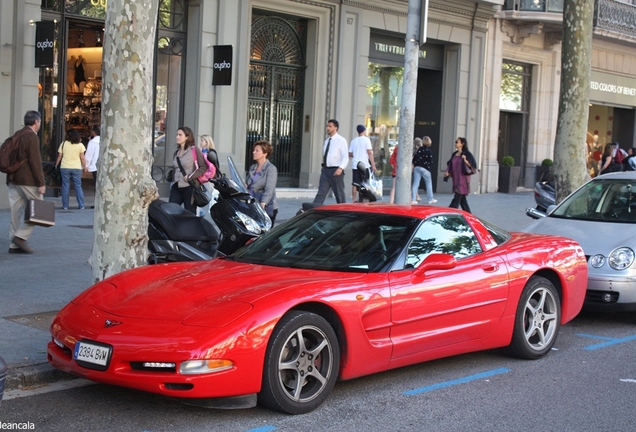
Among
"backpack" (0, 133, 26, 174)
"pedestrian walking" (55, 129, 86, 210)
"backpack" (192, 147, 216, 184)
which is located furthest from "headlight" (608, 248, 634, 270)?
"pedestrian walking" (55, 129, 86, 210)

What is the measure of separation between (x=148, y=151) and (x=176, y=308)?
2.63 metres

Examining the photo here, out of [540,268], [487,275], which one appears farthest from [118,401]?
[540,268]

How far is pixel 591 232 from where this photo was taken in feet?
31.3

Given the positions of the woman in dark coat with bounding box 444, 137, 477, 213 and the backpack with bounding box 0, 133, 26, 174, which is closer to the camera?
the backpack with bounding box 0, 133, 26, 174

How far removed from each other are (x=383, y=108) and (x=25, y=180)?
14.5 meters

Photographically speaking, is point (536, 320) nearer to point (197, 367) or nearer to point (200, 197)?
point (197, 367)

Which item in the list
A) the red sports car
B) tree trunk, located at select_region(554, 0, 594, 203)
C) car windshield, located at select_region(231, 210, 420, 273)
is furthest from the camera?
tree trunk, located at select_region(554, 0, 594, 203)

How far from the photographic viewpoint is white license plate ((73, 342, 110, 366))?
533 centimetres

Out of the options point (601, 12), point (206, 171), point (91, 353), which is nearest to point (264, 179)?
point (206, 171)

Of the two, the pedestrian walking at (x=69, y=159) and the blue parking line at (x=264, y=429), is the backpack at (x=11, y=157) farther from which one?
the blue parking line at (x=264, y=429)

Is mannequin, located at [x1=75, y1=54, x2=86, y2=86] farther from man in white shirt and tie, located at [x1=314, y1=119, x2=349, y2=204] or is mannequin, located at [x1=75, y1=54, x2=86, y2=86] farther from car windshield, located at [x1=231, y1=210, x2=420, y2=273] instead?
car windshield, located at [x1=231, y1=210, x2=420, y2=273]

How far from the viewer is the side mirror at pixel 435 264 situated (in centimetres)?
632

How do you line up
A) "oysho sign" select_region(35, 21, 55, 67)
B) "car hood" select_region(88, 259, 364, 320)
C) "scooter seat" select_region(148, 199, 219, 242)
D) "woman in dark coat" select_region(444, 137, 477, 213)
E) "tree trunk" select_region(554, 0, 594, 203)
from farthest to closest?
"woman in dark coat" select_region(444, 137, 477, 213), "oysho sign" select_region(35, 21, 55, 67), "tree trunk" select_region(554, 0, 594, 203), "scooter seat" select_region(148, 199, 219, 242), "car hood" select_region(88, 259, 364, 320)

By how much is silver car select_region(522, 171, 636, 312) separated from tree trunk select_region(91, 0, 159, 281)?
4.47m
